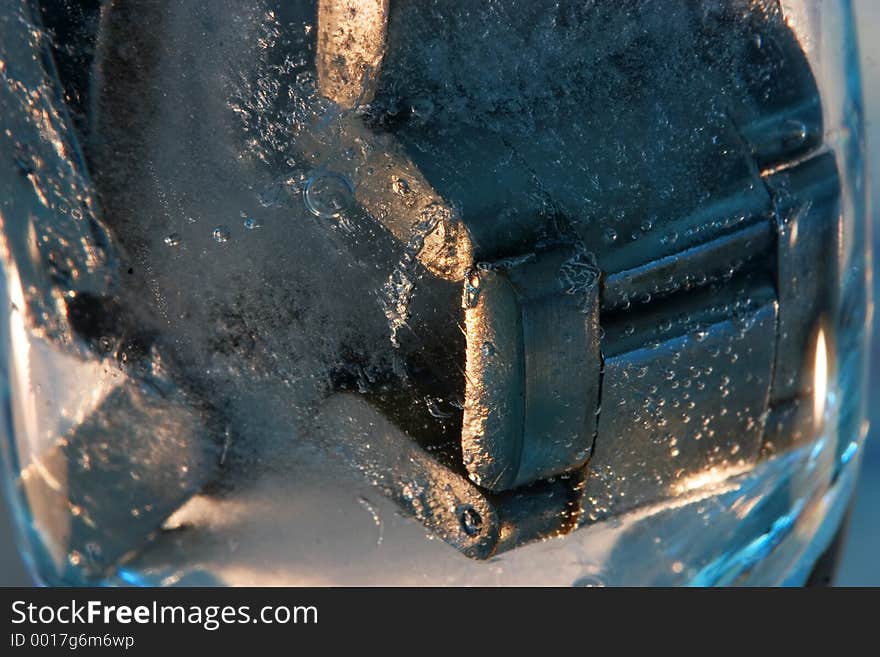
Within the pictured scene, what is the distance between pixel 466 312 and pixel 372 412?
0.05 metres

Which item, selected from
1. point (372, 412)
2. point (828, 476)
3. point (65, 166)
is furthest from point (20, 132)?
point (828, 476)

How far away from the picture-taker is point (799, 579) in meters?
0.43

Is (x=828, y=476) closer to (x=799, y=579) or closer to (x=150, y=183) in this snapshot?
(x=799, y=579)

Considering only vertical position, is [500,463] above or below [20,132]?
below

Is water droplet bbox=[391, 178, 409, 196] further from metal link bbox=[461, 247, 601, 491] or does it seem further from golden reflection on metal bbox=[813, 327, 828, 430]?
golden reflection on metal bbox=[813, 327, 828, 430]

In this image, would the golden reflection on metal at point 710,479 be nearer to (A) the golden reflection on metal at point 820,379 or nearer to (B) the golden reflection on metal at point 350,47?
(A) the golden reflection on metal at point 820,379

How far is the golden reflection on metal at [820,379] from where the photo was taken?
341mm

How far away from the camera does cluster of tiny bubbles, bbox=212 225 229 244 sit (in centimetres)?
29

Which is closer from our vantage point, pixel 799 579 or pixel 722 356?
pixel 722 356

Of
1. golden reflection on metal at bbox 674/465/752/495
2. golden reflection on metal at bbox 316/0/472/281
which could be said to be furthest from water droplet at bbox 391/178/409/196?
golden reflection on metal at bbox 674/465/752/495

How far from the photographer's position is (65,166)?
0.30m

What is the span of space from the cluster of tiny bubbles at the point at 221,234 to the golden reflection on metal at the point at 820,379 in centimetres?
18

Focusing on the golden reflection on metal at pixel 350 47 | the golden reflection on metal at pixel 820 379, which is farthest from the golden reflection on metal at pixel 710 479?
the golden reflection on metal at pixel 350 47

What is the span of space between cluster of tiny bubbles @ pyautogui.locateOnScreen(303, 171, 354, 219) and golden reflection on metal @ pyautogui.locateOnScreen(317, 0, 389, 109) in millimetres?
19
